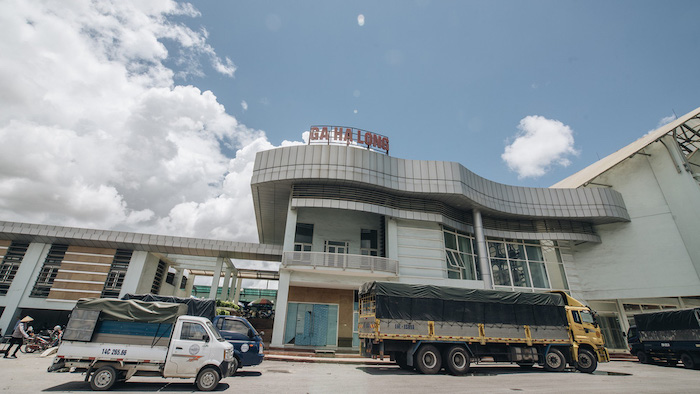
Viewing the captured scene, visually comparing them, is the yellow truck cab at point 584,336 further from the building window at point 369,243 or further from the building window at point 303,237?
the building window at point 303,237

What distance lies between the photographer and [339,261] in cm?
2045

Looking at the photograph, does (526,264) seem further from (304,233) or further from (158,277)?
(158,277)

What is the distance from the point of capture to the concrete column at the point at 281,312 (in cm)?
1836

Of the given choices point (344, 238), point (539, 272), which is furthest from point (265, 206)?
point (539, 272)

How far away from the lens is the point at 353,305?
22.8m

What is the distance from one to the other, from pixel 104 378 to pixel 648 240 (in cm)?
3534

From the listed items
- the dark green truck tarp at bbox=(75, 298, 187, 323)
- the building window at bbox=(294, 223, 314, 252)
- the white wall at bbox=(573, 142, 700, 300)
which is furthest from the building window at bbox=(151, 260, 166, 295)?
the white wall at bbox=(573, 142, 700, 300)

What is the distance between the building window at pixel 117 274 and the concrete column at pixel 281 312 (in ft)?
39.6

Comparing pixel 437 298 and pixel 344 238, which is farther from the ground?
pixel 344 238

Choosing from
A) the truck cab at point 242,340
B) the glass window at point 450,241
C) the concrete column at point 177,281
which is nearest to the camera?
the truck cab at point 242,340

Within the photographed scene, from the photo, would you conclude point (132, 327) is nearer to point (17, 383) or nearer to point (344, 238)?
point (17, 383)

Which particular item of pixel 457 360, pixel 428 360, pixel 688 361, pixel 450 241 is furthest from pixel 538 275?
pixel 428 360

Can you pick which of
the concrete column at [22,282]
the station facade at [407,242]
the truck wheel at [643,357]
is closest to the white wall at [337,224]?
the station facade at [407,242]

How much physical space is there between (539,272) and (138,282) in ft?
106
